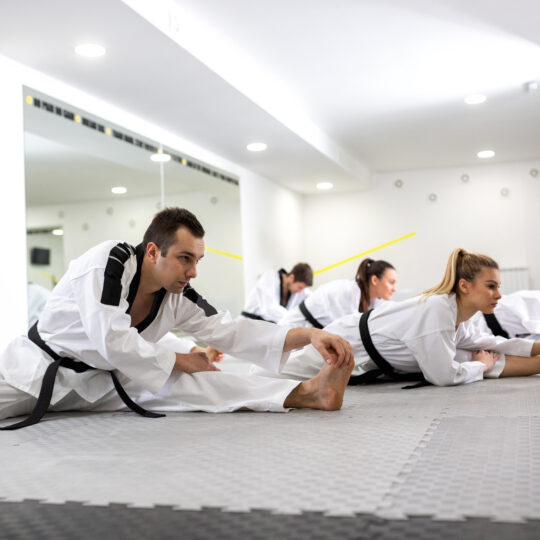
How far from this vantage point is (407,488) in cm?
159

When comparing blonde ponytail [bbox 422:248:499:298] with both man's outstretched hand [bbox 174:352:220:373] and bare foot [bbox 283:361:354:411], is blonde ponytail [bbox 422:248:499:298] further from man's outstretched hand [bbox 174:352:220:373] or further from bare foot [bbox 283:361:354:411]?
man's outstretched hand [bbox 174:352:220:373]

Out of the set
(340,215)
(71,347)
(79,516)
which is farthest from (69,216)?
(340,215)

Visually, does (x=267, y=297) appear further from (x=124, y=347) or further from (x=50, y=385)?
(x=124, y=347)

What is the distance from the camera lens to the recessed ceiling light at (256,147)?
740cm

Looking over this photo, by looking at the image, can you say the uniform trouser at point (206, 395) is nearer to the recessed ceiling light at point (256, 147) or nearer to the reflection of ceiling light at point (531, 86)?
the reflection of ceiling light at point (531, 86)

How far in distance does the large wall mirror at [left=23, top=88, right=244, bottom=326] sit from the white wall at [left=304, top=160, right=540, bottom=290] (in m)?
3.39

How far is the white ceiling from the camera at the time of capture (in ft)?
14.5

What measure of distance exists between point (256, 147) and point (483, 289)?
4401mm

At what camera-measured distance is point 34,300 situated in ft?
15.4

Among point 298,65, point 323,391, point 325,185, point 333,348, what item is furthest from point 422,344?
point 325,185

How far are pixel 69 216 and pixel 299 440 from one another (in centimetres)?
360

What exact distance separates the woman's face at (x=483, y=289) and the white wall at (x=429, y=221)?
6759 millimetres

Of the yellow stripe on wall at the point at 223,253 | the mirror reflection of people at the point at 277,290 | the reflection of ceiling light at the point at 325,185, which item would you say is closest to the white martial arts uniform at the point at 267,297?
the mirror reflection of people at the point at 277,290

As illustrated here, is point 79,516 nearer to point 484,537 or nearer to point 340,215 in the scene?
point 484,537
